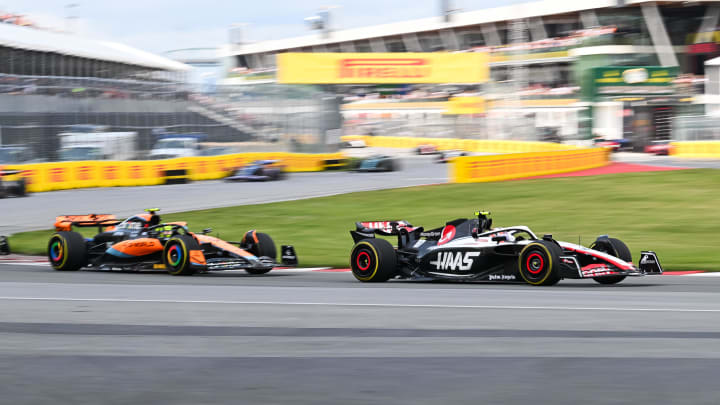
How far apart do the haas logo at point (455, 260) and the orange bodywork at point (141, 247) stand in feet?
13.2

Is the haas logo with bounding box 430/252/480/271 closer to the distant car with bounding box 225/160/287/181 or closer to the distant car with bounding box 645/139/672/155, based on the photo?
the distant car with bounding box 225/160/287/181

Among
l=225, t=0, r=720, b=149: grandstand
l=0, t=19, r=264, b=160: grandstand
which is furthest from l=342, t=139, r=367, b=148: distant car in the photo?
l=0, t=19, r=264, b=160: grandstand

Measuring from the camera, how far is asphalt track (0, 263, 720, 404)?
193 inches

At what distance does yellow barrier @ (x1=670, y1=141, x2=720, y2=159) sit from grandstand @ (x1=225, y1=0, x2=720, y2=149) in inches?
309

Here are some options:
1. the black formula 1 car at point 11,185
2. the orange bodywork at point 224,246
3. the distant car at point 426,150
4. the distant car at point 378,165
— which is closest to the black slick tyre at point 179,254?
the orange bodywork at point 224,246

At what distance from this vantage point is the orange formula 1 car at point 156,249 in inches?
456

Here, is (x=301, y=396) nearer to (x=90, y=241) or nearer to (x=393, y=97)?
(x=90, y=241)

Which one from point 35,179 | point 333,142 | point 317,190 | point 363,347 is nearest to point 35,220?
point 35,179

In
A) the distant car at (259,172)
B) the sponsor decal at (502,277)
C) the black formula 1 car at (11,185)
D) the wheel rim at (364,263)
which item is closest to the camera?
the sponsor decal at (502,277)

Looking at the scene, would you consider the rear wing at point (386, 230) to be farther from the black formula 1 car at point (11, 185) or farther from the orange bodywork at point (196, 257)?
the black formula 1 car at point (11, 185)

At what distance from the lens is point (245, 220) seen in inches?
798

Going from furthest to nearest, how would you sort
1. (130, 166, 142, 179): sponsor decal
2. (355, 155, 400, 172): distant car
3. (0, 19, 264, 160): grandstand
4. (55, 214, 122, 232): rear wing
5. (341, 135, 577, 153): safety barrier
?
(341, 135, 577, 153): safety barrier
(355, 155, 400, 172): distant car
(130, 166, 142, 179): sponsor decal
(0, 19, 264, 160): grandstand
(55, 214, 122, 232): rear wing

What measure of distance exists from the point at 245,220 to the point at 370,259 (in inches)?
382

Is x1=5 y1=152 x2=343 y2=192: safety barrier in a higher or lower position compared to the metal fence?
lower
